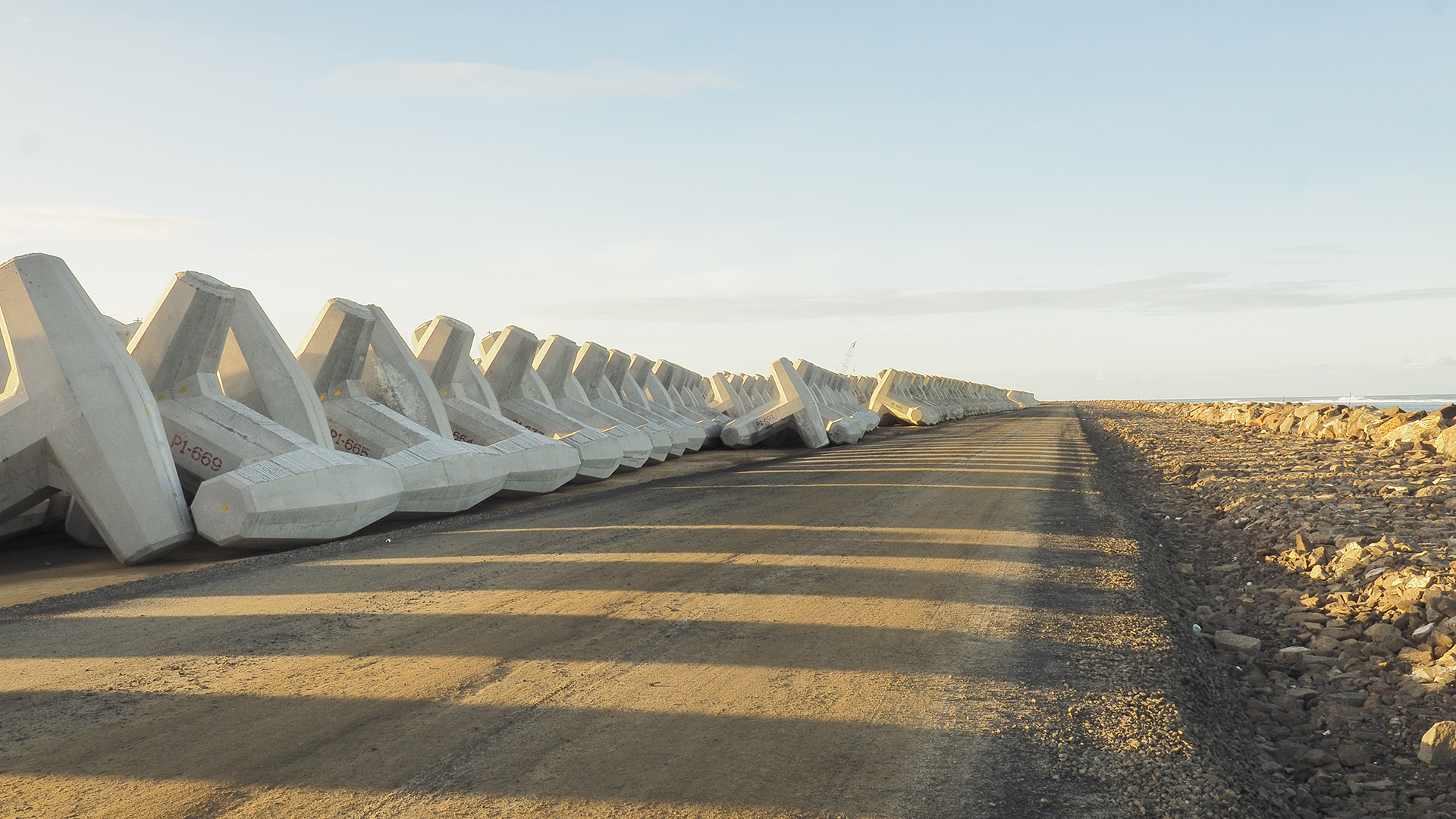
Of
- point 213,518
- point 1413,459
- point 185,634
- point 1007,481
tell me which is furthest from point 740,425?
point 185,634

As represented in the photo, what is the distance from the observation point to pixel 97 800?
138 inches

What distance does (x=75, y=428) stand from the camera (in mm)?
8875

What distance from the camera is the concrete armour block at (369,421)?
12391 mm

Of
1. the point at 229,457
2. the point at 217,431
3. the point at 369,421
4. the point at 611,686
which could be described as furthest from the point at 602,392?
the point at 611,686

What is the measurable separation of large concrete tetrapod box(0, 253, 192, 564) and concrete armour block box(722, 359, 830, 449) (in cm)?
1951

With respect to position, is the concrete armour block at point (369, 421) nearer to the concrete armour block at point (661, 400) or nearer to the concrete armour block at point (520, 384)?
the concrete armour block at point (520, 384)

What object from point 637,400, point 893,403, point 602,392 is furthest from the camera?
point 893,403

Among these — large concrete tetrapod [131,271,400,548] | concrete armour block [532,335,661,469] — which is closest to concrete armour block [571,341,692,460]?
concrete armour block [532,335,661,469]

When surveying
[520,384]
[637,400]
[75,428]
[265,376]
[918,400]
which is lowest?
[918,400]

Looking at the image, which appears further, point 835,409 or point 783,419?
point 835,409

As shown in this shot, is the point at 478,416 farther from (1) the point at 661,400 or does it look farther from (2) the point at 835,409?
(2) the point at 835,409

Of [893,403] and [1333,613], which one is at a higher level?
[1333,613]

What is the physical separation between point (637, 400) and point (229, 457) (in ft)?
64.1

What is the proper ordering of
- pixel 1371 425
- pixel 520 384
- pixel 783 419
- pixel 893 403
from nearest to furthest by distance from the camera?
pixel 520 384 → pixel 1371 425 → pixel 783 419 → pixel 893 403
